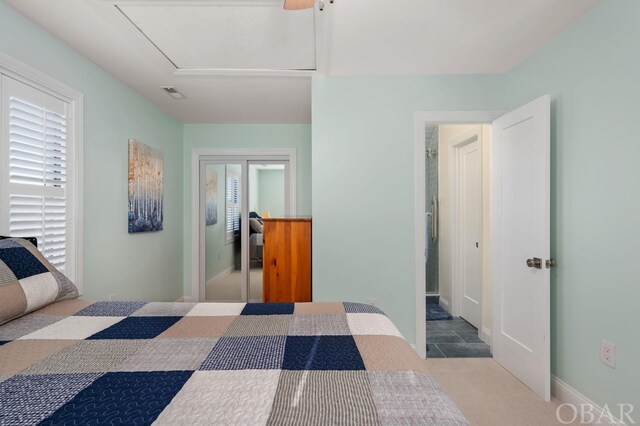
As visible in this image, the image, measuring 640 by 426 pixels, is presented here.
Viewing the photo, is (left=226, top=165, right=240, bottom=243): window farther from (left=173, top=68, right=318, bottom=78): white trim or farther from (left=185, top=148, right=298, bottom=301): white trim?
(left=173, top=68, right=318, bottom=78): white trim

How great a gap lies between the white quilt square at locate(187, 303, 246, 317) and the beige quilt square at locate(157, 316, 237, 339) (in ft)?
0.17

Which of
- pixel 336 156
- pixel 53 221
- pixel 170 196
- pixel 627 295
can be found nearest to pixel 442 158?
pixel 336 156

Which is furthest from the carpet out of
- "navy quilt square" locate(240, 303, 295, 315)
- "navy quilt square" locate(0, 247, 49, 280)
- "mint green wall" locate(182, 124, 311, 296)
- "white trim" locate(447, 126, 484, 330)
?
"navy quilt square" locate(0, 247, 49, 280)

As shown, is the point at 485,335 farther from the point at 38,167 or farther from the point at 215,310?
the point at 38,167

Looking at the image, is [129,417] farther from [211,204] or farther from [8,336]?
[211,204]

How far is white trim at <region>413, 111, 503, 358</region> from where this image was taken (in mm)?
2723

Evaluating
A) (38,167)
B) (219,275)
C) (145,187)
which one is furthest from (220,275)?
(38,167)

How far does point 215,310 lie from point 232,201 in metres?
3.07

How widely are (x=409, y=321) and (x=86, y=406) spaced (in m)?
2.50

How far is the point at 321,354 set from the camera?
95cm

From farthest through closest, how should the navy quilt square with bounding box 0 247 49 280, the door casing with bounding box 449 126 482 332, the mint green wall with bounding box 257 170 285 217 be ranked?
the mint green wall with bounding box 257 170 285 217, the door casing with bounding box 449 126 482 332, the navy quilt square with bounding box 0 247 49 280

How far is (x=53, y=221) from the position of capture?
2.13 metres

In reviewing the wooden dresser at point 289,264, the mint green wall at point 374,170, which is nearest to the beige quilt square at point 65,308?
the wooden dresser at point 289,264

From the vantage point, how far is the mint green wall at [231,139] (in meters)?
4.27
